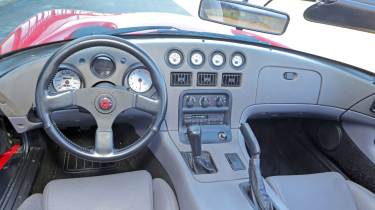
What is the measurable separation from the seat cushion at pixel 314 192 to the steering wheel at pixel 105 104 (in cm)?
69

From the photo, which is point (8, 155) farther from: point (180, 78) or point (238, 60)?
point (238, 60)

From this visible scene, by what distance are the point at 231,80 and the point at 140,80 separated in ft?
1.88

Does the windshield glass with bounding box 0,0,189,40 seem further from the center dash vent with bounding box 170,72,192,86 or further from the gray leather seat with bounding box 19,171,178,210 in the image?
the gray leather seat with bounding box 19,171,178,210

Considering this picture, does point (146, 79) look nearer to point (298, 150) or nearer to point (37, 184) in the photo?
point (37, 184)

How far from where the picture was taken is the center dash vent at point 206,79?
2.17 meters

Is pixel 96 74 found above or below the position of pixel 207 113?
above

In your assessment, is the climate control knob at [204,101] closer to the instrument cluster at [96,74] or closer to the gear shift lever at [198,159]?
the gear shift lever at [198,159]

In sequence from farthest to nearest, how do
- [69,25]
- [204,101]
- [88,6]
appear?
[88,6] < [69,25] < [204,101]

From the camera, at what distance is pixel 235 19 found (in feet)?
7.38

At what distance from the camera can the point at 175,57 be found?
210 centimetres

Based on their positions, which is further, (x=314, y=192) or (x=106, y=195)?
(x=314, y=192)

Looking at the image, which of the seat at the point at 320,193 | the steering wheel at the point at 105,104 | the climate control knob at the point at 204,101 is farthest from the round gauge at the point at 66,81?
the seat at the point at 320,193

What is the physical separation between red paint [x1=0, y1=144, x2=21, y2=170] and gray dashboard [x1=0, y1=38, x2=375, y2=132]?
1.16ft

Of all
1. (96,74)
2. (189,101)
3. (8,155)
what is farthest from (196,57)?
(8,155)
